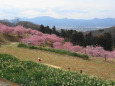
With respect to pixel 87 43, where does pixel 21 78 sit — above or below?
above

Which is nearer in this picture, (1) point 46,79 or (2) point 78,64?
(1) point 46,79

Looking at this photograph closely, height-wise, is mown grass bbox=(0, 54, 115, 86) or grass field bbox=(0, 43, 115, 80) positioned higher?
mown grass bbox=(0, 54, 115, 86)

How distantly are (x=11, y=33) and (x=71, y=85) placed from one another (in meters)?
74.5

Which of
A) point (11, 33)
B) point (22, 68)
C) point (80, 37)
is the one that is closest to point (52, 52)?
point (22, 68)

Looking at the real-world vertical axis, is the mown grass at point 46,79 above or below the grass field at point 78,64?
above

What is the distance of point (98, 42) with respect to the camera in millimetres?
85312

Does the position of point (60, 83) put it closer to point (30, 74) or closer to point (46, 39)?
point (30, 74)

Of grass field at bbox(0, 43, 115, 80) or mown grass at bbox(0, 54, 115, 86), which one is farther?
grass field at bbox(0, 43, 115, 80)

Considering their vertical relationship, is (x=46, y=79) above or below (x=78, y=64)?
above

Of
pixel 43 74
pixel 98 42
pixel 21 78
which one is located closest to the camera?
pixel 21 78

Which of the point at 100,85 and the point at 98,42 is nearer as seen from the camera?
the point at 100,85

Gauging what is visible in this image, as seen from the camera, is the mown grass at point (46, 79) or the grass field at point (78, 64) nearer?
the mown grass at point (46, 79)

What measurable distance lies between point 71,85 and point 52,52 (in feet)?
67.8

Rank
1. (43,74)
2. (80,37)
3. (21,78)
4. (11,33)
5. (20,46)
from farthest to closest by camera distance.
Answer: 1. (80,37)
2. (11,33)
3. (20,46)
4. (43,74)
5. (21,78)
